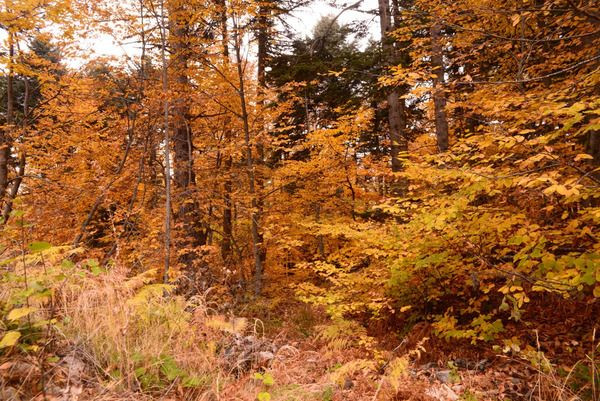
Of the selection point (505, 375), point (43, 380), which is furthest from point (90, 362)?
point (505, 375)

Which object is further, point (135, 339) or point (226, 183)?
point (226, 183)

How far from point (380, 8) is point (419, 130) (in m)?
5.11

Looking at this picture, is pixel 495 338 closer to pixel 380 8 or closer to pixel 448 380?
pixel 448 380

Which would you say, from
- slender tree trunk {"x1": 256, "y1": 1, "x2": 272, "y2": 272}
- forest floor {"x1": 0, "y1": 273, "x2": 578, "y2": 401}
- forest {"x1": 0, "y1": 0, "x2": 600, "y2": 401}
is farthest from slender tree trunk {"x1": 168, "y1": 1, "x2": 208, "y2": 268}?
forest floor {"x1": 0, "y1": 273, "x2": 578, "y2": 401}

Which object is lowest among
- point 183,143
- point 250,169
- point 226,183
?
point 226,183

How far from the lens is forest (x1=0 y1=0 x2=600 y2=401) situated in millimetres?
2873

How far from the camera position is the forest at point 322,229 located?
287cm

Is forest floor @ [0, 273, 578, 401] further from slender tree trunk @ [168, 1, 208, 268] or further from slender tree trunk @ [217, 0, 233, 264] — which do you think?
slender tree trunk @ [217, 0, 233, 264]

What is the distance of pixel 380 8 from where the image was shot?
1014 cm

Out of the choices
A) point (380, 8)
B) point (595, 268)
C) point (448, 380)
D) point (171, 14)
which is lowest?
point (448, 380)

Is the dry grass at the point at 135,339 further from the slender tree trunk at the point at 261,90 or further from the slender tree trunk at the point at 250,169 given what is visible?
the slender tree trunk at the point at 261,90

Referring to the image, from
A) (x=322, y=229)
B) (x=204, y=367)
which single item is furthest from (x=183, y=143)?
(x=204, y=367)

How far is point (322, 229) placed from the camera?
A: 7.48m

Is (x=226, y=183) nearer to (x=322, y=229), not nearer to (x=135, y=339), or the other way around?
(x=322, y=229)
